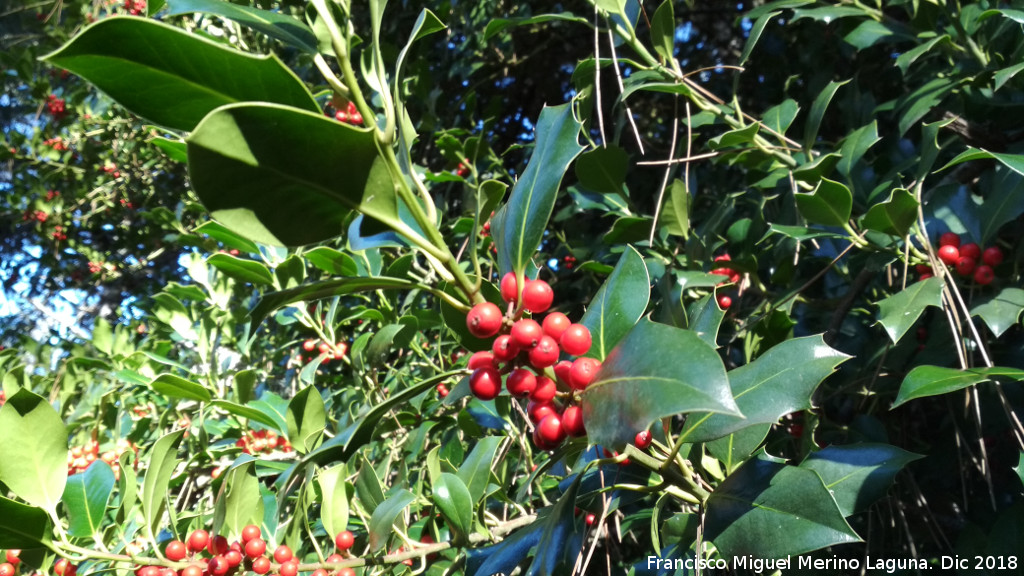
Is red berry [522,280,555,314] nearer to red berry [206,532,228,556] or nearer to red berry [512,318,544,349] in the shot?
red berry [512,318,544,349]

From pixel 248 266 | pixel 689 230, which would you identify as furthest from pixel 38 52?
pixel 689 230

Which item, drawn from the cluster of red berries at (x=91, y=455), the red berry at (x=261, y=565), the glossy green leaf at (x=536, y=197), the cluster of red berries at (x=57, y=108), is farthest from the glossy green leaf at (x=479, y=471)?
the cluster of red berries at (x=57, y=108)

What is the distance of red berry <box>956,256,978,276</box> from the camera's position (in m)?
1.36

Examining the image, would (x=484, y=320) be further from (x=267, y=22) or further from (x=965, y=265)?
(x=965, y=265)

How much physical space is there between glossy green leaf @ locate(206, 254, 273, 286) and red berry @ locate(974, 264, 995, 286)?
143 centimetres

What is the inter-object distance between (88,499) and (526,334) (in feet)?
3.19

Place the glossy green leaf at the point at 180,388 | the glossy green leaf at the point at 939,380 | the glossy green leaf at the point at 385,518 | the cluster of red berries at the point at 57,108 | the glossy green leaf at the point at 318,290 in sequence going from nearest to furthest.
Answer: the glossy green leaf at the point at 318,290 < the glossy green leaf at the point at 939,380 < the glossy green leaf at the point at 385,518 < the glossy green leaf at the point at 180,388 < the cluster of red berries at the point at 57,108

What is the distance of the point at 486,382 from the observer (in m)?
0.75

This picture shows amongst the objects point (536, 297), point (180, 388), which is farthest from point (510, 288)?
point (180, 388)

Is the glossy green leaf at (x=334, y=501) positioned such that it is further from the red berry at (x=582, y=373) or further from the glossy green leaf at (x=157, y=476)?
the red berry at (x=582, y=373)

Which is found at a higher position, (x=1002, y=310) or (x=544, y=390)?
(x=544, y=390)

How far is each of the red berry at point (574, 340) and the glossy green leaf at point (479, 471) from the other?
1.53 ft

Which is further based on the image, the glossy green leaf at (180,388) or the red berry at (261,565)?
the glossy green leaf at (180,388)

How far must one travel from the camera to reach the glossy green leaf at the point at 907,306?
1.10 meters
